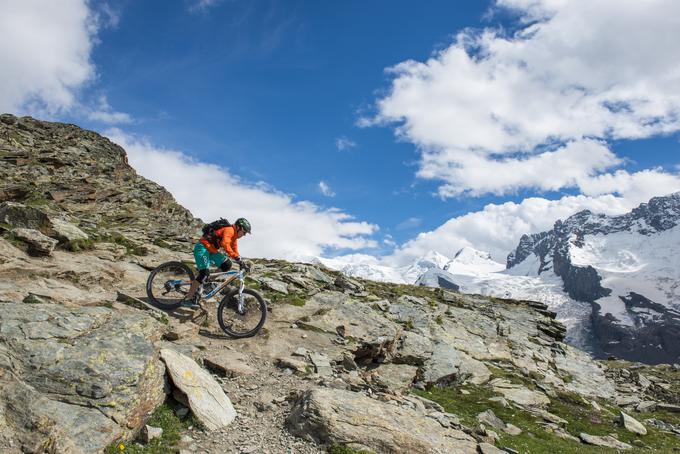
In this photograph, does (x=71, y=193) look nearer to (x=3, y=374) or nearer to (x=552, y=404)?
(x=3, y=374)

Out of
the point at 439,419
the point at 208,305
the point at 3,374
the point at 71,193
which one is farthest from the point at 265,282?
the point at 71,193

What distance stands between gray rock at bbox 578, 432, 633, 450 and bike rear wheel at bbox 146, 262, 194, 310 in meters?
17.8

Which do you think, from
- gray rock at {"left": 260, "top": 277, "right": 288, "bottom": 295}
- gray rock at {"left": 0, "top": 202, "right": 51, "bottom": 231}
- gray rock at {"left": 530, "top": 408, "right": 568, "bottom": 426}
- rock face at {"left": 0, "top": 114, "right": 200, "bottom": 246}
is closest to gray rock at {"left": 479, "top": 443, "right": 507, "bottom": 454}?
gray rock at {"left": 530, "top": 408, "right": 568, "bottom": 426}

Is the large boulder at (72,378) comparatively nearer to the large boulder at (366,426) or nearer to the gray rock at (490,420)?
the large boulder at (366,426)

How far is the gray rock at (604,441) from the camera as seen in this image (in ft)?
58.4

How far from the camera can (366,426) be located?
11039 mm

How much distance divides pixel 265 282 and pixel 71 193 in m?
31.2

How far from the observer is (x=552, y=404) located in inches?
903

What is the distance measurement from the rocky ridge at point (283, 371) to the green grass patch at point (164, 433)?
5cm

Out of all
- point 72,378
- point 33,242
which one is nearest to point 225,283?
point 72,378

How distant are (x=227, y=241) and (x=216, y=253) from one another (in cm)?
92

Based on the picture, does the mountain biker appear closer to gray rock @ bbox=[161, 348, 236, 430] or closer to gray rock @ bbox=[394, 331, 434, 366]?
gray rock @ bbox=[161, 348, 236, 430]

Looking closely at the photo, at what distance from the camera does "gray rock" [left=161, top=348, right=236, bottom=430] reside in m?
10.8

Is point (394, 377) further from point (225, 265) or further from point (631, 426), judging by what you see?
point (631, 426)
